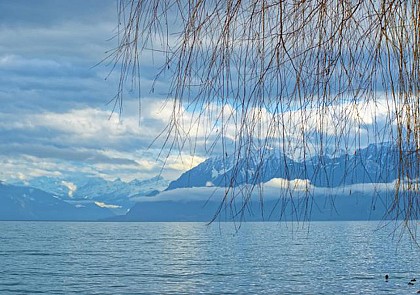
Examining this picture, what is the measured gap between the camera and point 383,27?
3.15 metres

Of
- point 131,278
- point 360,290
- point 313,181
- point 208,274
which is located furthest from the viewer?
point 208,274

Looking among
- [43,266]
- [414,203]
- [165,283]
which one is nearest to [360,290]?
[165,283]

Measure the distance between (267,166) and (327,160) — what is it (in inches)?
12.7

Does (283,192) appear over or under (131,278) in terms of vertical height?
over

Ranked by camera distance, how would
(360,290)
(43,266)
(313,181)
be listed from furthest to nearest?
(43,266)
(360,290)
(313,181)

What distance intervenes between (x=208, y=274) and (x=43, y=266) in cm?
2173

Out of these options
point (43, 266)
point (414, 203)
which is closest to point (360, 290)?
point (43, 266)

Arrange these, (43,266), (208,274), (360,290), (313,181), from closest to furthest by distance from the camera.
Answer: (313,181) → (360,290) → (208,274) → (43,266)

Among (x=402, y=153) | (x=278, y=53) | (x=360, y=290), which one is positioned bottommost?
(x=360, y=290)

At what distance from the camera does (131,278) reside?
67188 mm

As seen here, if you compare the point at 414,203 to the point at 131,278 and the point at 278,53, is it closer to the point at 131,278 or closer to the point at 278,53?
the point at 278,53

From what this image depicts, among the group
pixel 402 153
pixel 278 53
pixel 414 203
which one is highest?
pixel 278 53

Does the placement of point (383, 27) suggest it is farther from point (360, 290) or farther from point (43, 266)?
point (43, 266)

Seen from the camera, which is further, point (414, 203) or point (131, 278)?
point (131, 278)
